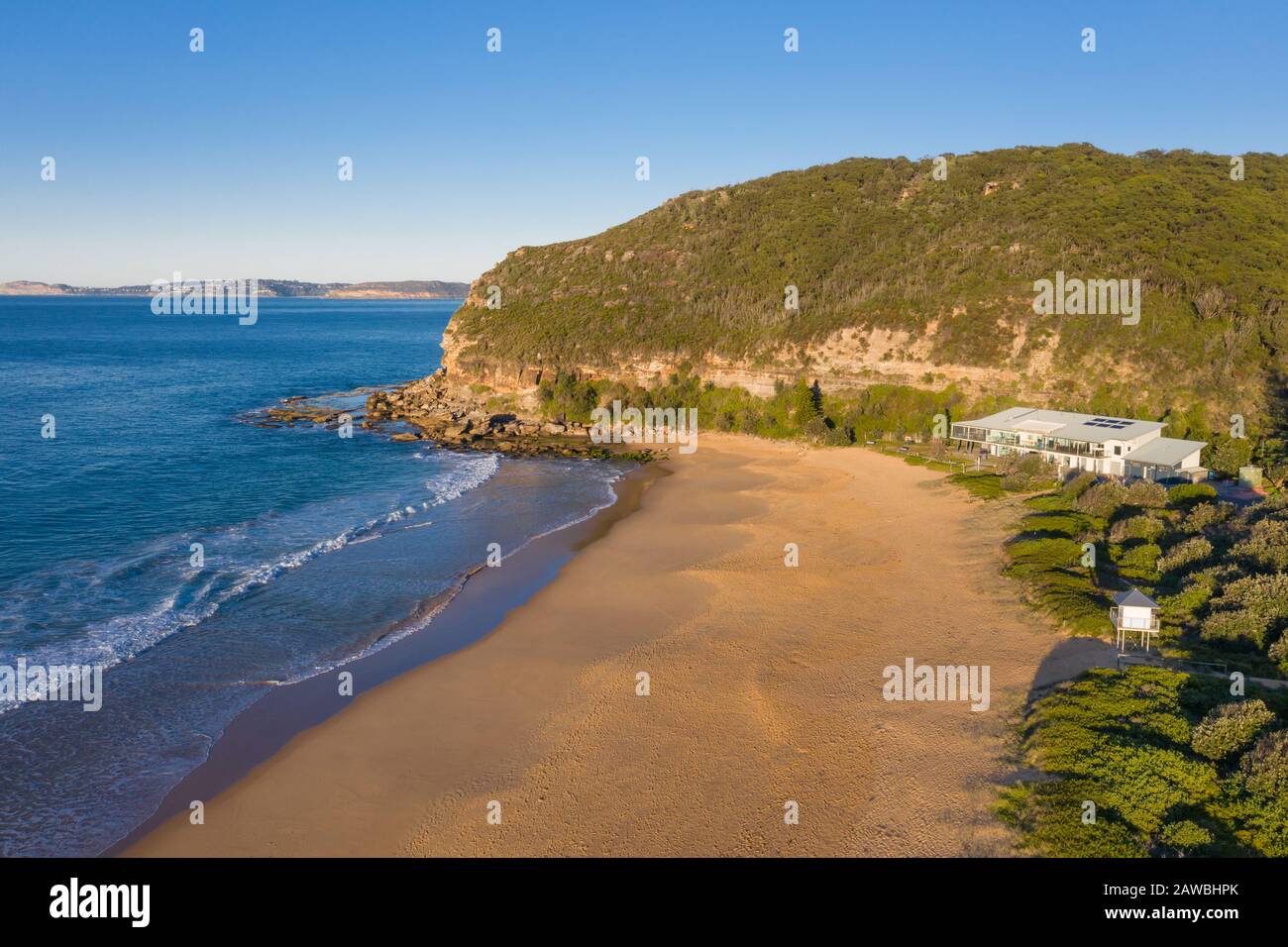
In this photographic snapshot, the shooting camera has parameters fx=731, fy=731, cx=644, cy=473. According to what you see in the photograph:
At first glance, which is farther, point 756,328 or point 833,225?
point 833,225

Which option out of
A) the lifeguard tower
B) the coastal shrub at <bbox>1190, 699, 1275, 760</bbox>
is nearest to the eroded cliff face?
the lifeguard tower

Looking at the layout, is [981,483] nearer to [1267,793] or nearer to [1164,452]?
[1164,452]

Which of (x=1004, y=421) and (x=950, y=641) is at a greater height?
(x=1004, y=421)

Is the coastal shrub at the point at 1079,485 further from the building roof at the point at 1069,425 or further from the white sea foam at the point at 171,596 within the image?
the white sea foam at the point at 171,596

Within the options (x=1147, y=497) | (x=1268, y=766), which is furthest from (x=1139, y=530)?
(x=1268, y=766)

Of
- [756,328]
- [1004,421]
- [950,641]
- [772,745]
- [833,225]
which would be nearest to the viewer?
[772,745]
